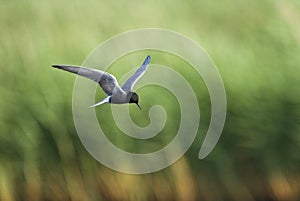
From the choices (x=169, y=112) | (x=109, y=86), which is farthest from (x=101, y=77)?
(x=169, y=112)

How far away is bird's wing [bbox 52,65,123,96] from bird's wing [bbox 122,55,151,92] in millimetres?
37

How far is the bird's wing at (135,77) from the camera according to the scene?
1.52 metres

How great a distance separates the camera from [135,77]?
1.54m

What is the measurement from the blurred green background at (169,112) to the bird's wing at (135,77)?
40 millimetres

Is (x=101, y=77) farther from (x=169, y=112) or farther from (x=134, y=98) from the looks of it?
(x=169, y=112)

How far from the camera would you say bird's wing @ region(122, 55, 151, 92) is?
152 cm

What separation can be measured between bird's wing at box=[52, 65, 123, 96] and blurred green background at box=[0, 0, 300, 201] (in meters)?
0.10

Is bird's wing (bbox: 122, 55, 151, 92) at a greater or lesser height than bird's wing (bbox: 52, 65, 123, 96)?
greater

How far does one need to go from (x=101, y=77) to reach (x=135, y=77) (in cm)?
10

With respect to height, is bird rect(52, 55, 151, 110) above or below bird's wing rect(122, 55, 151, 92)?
below

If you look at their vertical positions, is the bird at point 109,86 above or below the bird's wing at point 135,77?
below

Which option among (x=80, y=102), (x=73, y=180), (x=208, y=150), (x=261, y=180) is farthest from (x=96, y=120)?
(x=261, y=180)

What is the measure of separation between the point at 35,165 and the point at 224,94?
0.51 meters

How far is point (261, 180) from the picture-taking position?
1.56m
